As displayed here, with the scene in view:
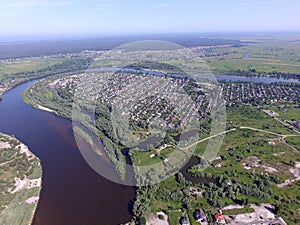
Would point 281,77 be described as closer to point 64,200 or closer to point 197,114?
point 197,114

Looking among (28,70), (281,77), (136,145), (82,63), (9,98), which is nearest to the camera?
(136,145)

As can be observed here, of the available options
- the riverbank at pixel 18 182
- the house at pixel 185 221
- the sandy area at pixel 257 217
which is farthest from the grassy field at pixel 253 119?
the riverbank at pixel 18 182

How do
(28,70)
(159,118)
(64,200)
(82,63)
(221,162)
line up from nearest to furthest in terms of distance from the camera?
(64,200) < (221,162) < (159,118) < (28,70) < (82,63)

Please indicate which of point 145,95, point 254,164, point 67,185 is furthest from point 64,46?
point 254,164

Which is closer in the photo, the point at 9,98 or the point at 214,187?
the point at 214,187

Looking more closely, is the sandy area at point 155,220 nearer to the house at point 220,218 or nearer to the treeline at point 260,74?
the house at point 220,218

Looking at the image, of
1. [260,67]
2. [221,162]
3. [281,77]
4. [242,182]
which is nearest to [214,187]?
[242,182]

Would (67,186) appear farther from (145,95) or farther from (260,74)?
(260,74)
